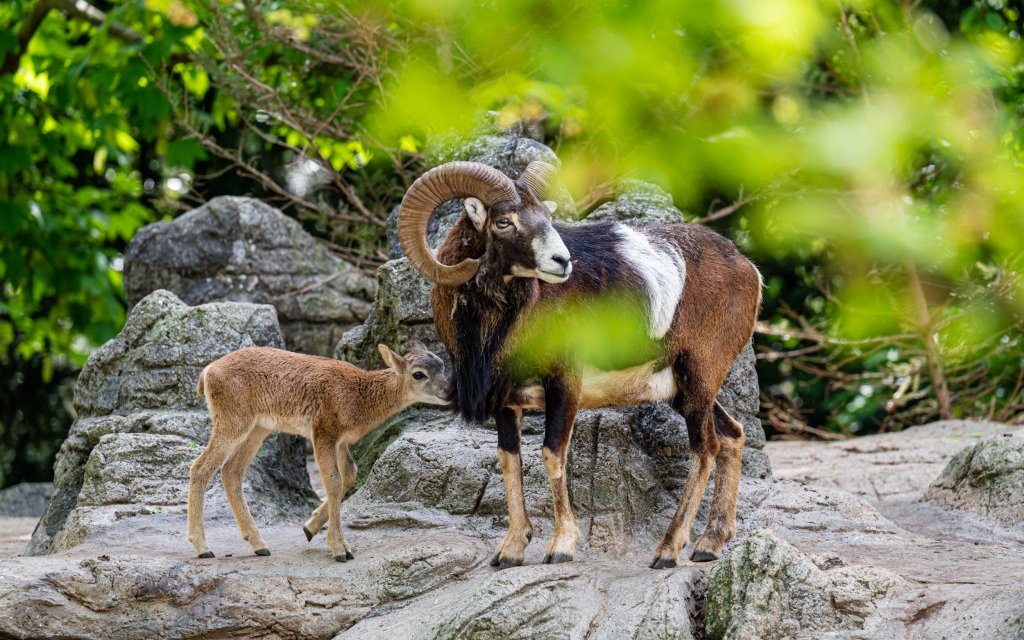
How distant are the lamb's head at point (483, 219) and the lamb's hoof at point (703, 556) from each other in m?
2.11

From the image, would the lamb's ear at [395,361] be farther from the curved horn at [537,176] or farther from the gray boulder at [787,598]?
the gray boulder at [787,598]

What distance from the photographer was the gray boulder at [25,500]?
1424 centimetres

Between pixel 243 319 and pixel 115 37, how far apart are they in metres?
7.17

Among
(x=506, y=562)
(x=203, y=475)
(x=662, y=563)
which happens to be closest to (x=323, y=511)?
(x=203, y=475)

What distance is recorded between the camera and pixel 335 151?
14570 millimetres

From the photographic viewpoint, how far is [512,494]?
776cm

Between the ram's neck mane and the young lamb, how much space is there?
86cm

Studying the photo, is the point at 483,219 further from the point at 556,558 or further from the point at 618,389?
the point at 556,558

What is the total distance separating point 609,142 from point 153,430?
22.5ft

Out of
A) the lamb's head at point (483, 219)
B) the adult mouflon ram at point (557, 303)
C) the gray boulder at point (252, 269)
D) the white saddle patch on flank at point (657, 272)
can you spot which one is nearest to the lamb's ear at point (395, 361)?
the adult mouflon ram at point (557, 303)

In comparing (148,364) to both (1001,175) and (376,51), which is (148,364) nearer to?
(376,51)

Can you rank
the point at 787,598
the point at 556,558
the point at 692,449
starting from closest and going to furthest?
1. the point at 787,598
2. the point at 556,558
3. the point at 692,449

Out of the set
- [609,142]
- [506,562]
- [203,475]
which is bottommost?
[506,562]

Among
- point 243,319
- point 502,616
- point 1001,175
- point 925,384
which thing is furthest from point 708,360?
point 925,384
